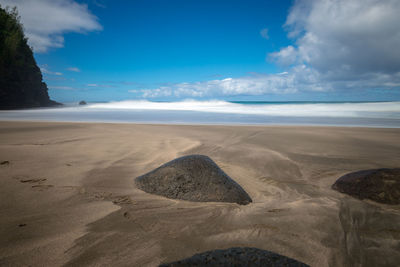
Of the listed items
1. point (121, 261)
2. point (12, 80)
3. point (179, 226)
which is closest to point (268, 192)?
point (179, 226)

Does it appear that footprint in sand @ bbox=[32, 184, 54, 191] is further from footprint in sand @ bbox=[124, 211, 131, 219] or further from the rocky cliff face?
the rocky cliff face

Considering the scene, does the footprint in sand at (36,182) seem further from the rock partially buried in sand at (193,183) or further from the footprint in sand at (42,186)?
the rock partially buried in sand at (193,183)

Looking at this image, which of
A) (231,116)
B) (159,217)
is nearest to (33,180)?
(159,217)

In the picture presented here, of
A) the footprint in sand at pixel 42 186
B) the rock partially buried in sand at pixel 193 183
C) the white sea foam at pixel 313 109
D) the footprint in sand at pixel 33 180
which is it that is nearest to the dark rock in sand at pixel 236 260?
the rock partially buried in sand at pixel 193 183

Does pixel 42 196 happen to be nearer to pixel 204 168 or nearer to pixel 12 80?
pixel 204 168

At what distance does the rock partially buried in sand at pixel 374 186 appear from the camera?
8.65 ft

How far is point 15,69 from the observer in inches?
970

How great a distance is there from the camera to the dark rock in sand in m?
1.17

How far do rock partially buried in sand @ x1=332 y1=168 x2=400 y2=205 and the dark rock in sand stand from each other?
2.26 meters

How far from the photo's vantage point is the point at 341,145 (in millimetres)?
5707

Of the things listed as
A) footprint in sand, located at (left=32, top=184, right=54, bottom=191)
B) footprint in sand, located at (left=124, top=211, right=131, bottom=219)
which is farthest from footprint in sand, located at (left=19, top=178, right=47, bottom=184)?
footprint in sand, located at (left=124, top=211, right=131, bottom=219)

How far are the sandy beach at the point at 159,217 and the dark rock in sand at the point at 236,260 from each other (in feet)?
1.17

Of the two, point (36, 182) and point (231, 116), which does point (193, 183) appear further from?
point (231, 116)

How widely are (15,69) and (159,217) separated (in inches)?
1290
